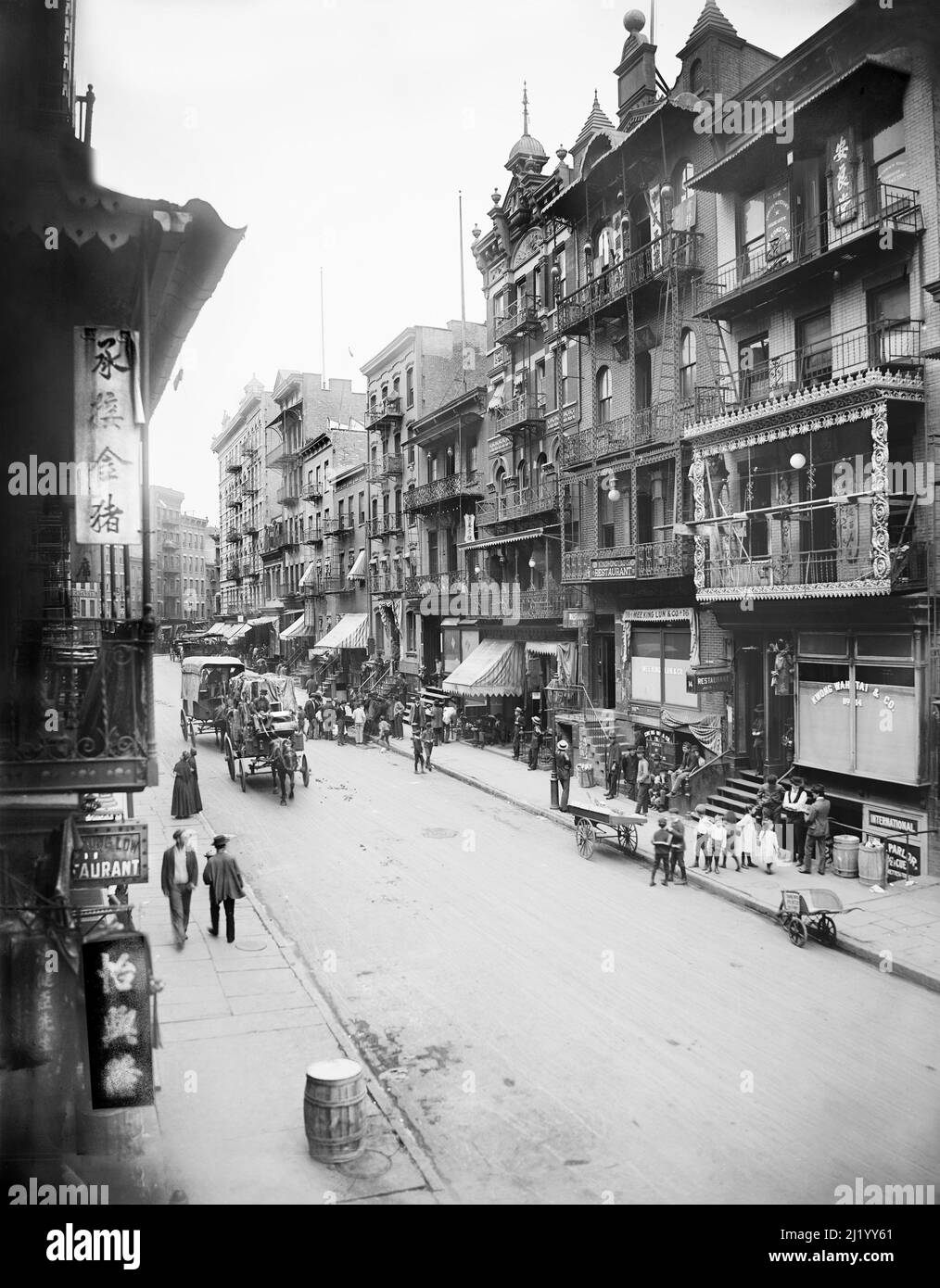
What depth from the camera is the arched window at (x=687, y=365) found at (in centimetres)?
2231

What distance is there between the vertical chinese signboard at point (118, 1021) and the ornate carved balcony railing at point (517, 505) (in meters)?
23.9

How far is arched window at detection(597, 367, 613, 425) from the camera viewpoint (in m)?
26.5

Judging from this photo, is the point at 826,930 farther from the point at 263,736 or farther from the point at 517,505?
the point at 517,505

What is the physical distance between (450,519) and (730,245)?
1975 cm

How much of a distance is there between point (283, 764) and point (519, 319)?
17404 millimetres

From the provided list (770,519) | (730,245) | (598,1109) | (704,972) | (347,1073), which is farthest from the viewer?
(730,245)

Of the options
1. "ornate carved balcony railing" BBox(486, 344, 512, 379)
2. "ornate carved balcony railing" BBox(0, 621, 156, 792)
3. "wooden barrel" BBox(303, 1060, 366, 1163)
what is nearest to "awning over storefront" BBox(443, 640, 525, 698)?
"ornate carved balcony railing" BBox(486, 344, 512, 379)

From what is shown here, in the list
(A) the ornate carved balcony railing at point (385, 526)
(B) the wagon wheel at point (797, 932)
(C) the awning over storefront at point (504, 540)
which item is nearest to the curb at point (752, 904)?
(B) the wagon wheel at point (797, 932)

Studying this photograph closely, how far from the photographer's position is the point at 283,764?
22281 mm

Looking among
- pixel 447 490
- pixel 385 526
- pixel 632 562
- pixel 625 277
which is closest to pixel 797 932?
pixel 632 562

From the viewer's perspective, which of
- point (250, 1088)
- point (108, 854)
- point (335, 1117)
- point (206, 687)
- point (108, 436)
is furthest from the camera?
point (206, 687)

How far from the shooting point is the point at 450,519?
127 feet
